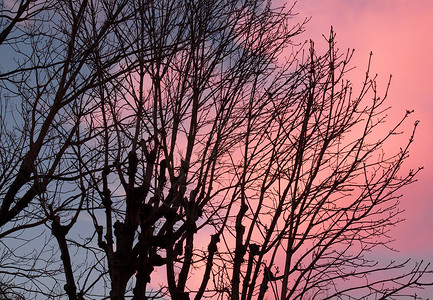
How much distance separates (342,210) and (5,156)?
5917 millimetres

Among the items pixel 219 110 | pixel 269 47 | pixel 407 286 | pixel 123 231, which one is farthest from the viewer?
pixel 269 47

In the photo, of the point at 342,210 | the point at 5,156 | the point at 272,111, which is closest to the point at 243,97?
the point at 272,111

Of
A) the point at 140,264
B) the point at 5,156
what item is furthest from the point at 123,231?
the point at 5,156

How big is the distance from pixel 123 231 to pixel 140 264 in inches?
18.0

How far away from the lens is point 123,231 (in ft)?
16.4

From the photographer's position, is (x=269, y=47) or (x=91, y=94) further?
(x=91, y=94)

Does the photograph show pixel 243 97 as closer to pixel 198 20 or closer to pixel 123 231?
pixel 198 20

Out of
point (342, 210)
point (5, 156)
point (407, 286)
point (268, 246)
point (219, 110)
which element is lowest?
point (407, 286)

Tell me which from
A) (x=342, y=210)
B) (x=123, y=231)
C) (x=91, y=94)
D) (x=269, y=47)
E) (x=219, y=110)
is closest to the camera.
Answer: (x=342, y=210)

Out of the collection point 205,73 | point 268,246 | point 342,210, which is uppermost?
point 205,73

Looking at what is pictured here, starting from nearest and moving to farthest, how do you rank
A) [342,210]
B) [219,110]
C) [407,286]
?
[407,286] → [342,210] → [219,110]

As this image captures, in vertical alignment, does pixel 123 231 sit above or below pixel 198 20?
below

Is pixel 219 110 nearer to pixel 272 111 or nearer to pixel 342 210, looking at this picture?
pixel 272 111

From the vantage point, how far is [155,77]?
16.6 ft
